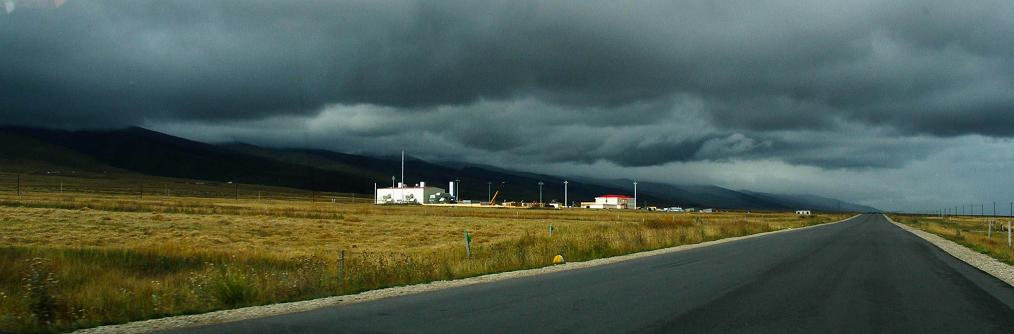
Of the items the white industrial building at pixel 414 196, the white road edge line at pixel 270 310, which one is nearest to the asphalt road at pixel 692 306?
the white road edge line at pixel 270 310

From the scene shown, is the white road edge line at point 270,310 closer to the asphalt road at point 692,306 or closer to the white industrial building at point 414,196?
the asphalt road at point 692,306

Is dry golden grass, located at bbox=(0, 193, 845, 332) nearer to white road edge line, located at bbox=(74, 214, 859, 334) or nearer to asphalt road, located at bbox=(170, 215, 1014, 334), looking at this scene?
white road edge line, located at bbox=(74, 214, 859, 334)

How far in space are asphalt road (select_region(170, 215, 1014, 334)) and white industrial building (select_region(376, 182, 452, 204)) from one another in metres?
155

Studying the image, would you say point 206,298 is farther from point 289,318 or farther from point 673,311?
point 673,311

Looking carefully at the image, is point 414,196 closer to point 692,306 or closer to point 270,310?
point 270,310

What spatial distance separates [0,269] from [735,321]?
17.3 meters

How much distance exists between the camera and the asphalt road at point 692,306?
31.3ft

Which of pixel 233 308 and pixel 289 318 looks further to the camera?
pixel 233 308

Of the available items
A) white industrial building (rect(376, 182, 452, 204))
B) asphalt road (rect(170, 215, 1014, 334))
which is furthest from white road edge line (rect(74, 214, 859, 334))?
white industrial building (rect(376, 182, 452, 204))

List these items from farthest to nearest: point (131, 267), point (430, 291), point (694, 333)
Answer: point (131, 267) < point (430, 291) < point (694, 333)

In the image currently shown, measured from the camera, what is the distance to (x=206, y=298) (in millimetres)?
12953

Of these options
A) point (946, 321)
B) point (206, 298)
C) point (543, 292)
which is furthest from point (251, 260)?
point (946, 321)

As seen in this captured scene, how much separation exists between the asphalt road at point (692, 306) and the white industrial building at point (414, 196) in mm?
154624

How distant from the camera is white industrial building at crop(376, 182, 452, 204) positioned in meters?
173
